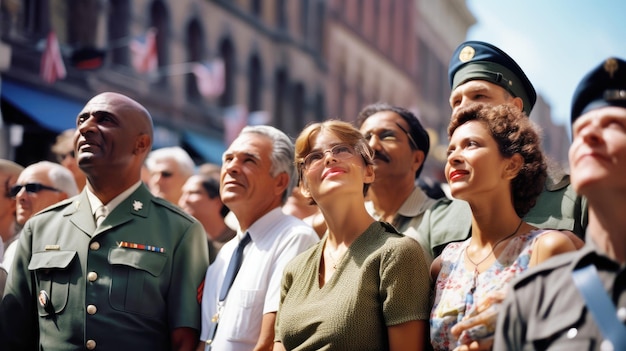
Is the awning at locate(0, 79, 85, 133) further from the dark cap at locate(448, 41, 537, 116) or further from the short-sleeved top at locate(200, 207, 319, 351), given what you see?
the dark cap at locate(448, 41, 537, 116)

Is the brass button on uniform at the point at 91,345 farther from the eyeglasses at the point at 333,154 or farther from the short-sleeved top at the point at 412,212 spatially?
the short-sleeved top at the point at 412,212

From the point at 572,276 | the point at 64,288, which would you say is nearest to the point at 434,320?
the point at 572,276

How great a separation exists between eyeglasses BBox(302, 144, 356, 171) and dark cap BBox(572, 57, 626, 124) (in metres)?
1.28

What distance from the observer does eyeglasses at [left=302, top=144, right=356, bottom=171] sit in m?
3.72

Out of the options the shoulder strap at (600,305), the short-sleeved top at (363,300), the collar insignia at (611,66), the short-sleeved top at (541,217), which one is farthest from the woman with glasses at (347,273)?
the collar insignia at (611,66)

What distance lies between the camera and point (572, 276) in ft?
8.09

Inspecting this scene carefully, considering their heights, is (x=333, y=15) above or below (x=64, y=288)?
above

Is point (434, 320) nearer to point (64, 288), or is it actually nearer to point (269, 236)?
point (269, 236)

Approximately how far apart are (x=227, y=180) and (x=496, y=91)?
1437 millimetres

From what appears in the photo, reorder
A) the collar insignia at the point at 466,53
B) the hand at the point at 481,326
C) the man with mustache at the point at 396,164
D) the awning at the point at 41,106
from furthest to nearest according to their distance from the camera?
the awning at the point at 41,106 < the man with mustache at the point at 396,164 < the collar insignia at the point at 466,53 < the hand at the point at 481,326

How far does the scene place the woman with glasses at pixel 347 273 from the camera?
11.0 ft

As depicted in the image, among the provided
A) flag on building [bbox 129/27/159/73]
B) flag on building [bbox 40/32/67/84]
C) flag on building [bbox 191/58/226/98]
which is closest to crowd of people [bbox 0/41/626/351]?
flag on building [bbox 40/32/67/84]

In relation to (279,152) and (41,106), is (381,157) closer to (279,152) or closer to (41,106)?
(279,152)

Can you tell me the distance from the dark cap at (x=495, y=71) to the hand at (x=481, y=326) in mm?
1456
